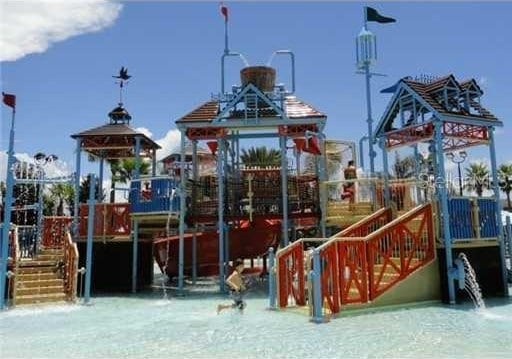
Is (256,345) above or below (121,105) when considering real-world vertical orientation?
below

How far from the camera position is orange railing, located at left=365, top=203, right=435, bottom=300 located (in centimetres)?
1195

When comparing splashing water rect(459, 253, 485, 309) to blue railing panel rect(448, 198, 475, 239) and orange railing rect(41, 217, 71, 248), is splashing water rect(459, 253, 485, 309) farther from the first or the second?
orange railing rect(41, 217, 71, 248)

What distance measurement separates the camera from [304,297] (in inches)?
485

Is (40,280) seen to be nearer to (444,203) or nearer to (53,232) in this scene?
(53,232)

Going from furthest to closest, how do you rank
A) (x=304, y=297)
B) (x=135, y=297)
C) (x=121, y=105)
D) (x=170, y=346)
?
(x=121, y=105) → (x=135, y=297) → (x=304, y=297) → (x=170, y=346)

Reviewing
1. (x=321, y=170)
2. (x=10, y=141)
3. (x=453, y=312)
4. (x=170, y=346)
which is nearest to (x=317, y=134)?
(x=321, y=170)

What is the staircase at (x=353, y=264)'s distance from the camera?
10.9 m

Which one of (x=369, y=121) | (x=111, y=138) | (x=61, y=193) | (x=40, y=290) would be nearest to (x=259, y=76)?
(x=369, y=121)

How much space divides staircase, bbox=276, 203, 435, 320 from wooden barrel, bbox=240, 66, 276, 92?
7077 millimetres

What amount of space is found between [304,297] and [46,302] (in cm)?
734

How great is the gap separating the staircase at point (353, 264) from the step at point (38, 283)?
6942mm

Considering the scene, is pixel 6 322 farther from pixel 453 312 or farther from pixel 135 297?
pixel 453 312

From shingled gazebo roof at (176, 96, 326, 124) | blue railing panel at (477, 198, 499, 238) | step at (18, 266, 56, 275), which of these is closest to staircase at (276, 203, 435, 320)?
blue railing panel at (477, 198, 499, 238)

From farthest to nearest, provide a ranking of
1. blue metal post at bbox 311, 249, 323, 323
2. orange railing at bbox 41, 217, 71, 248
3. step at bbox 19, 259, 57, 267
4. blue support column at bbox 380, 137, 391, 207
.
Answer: orange railing at bbox 41, 217, 71, 248, blue support column at bbox 380, 137, 391, 207, step at bbox 19, 259, 57, 267, blue metal post at bbox 311, 249, 323, 323
